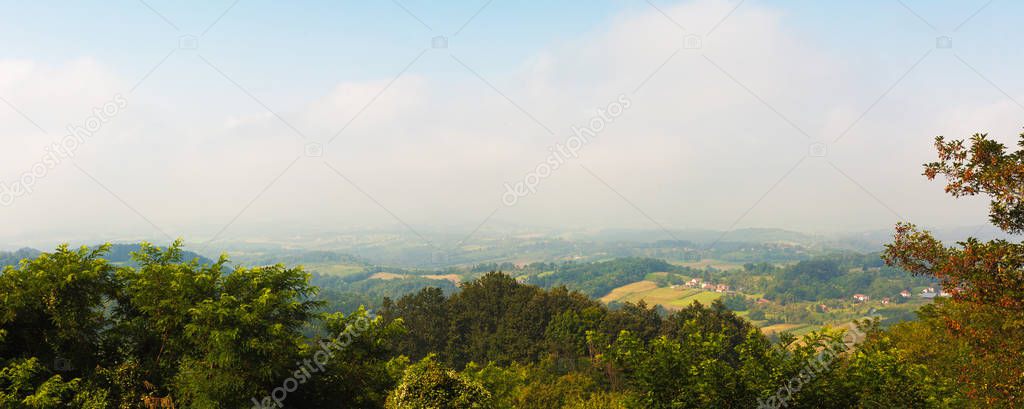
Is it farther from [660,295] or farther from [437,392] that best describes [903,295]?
[437,392]

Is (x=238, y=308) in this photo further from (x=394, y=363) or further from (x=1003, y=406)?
(x=1003, y=406)

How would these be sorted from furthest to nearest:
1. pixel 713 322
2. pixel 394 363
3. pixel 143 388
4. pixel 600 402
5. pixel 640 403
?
pixel 713 322 → pixel 600 402 → pixel 394 363 → pixel 143 388 → pixel 640 403

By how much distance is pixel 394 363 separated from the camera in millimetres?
15297

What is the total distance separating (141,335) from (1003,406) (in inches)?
716

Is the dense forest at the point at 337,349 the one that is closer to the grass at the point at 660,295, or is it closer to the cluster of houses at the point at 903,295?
the grass at the point at 660,295

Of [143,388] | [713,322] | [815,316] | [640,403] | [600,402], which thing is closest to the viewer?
[640,403]

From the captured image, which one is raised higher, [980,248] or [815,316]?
[980,248]

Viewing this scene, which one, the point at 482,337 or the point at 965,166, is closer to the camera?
the point at 965,166

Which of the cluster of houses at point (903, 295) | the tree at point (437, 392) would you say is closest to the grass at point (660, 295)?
the cluster of houses at point (903, 295)

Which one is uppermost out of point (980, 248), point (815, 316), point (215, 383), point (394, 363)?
point (980, 248)

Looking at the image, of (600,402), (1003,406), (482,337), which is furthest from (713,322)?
(1003,406)
